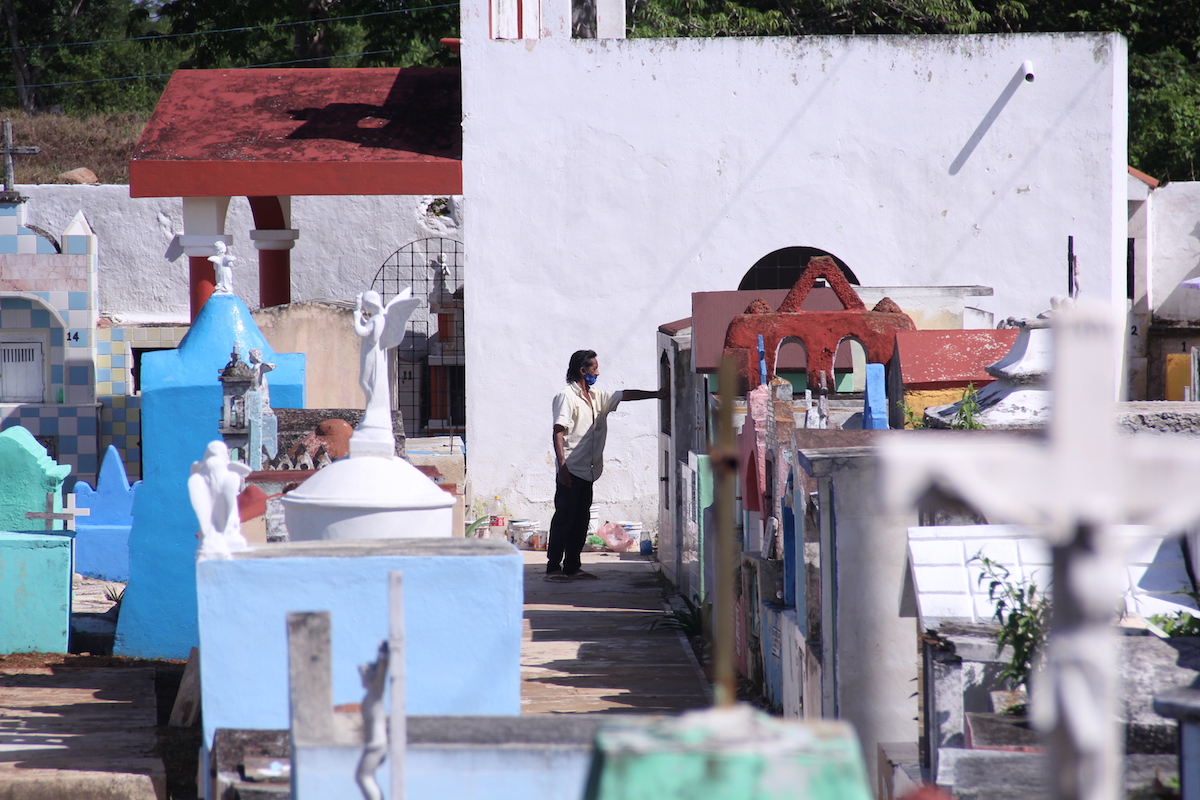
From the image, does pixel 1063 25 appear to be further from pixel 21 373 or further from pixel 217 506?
pixel 217 506

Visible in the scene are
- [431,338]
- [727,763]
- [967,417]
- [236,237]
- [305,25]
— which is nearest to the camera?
[727,763]

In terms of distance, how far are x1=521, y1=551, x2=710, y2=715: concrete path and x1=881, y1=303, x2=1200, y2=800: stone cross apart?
5.21 metres

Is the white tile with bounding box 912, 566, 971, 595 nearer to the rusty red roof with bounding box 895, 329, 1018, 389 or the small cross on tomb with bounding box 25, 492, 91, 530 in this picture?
the rusty red roof with bounding box 895, 329, 1018, 389

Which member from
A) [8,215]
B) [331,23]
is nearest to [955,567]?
[8,215]

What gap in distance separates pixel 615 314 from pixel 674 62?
2.62 m

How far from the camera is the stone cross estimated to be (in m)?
1.39

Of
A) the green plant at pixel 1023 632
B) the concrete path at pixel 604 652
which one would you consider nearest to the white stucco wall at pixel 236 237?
the concrete path at pixel 604 652

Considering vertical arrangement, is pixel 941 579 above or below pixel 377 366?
below

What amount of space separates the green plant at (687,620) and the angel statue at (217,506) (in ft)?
13.3

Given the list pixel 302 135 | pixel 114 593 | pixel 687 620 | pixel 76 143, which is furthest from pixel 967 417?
pixel 76 143

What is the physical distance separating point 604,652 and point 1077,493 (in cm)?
684

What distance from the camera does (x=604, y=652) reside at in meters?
8.08

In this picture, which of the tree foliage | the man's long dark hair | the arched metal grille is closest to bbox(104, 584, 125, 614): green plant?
the man's long dark hair

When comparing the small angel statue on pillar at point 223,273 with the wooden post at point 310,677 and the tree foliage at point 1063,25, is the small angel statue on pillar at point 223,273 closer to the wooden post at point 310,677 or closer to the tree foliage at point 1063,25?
the wooden post at point 310,677
